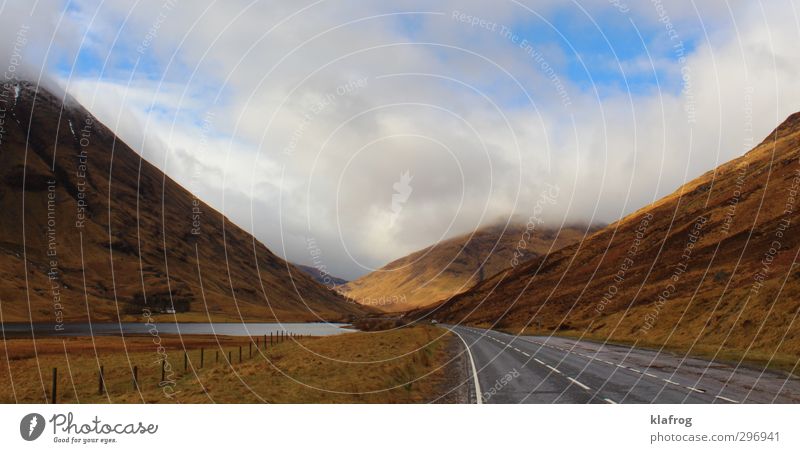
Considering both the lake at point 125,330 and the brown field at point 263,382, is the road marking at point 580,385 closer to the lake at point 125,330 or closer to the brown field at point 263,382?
the brown field at point 263,382

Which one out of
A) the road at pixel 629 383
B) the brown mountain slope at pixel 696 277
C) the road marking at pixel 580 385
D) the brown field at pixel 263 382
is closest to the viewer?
the road at pixel 629 383

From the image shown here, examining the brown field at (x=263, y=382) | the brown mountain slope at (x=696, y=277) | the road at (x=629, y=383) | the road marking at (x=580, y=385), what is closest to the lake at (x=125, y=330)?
the brown mountain slope at (x=696, y=277)

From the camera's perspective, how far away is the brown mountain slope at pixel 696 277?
51688 millimetres

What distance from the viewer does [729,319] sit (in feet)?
177

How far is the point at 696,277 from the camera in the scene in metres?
82.8

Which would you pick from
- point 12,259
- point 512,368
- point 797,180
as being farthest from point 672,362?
point 12,259

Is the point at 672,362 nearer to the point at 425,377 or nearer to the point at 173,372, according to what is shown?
the point at 425,377

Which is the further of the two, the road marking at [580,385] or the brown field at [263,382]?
the road marking at [580,385]

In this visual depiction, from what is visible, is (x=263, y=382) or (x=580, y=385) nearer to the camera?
(x=580, y=385)

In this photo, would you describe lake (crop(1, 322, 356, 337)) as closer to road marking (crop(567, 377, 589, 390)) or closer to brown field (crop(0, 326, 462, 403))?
brown field (crop(0, 326, 462, 403))

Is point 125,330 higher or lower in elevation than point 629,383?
higher

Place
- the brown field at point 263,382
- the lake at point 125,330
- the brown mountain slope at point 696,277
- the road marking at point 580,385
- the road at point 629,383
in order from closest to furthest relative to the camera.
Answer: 1. the road at point 629,383
2. the brown field at point 263,382
3. the road marking at point 580,385
4. the brown mountain slope at point 696,277
5. the lake at point 125,330

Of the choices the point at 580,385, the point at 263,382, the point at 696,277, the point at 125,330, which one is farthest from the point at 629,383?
the point at 125,330

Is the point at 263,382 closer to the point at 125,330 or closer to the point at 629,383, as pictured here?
the point at 629,383
